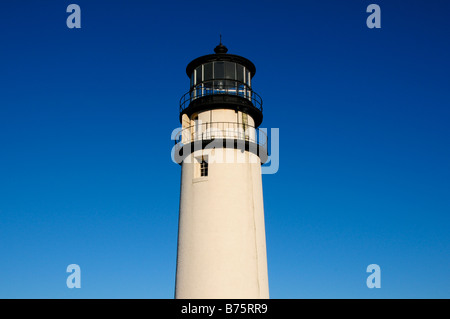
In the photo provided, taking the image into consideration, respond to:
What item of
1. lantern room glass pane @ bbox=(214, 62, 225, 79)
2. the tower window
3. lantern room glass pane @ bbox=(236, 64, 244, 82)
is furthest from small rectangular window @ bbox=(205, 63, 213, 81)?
the tower window

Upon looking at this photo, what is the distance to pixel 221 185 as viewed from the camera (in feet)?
77.6

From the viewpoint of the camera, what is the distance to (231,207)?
76.4 feet

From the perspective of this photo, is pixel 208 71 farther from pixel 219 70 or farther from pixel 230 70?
pixel 230 70

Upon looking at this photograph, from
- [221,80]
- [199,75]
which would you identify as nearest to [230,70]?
[221,80]

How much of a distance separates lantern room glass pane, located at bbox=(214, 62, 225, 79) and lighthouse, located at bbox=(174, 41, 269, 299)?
53 millimetres

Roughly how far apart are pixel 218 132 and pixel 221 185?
290 cm

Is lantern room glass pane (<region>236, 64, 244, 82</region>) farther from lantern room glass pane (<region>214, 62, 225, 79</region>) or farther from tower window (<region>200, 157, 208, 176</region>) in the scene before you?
tower window (<region>200, 157, 208, 176</region>)

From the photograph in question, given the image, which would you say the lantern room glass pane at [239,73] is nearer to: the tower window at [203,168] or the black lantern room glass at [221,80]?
the black lantern room glass at [221,80]

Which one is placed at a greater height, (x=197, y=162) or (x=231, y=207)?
(x=197, y=162)

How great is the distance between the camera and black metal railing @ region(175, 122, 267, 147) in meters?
24.8

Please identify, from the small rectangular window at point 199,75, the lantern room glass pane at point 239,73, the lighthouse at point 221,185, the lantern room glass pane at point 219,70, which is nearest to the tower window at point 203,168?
the lighthouse at point 221,185
